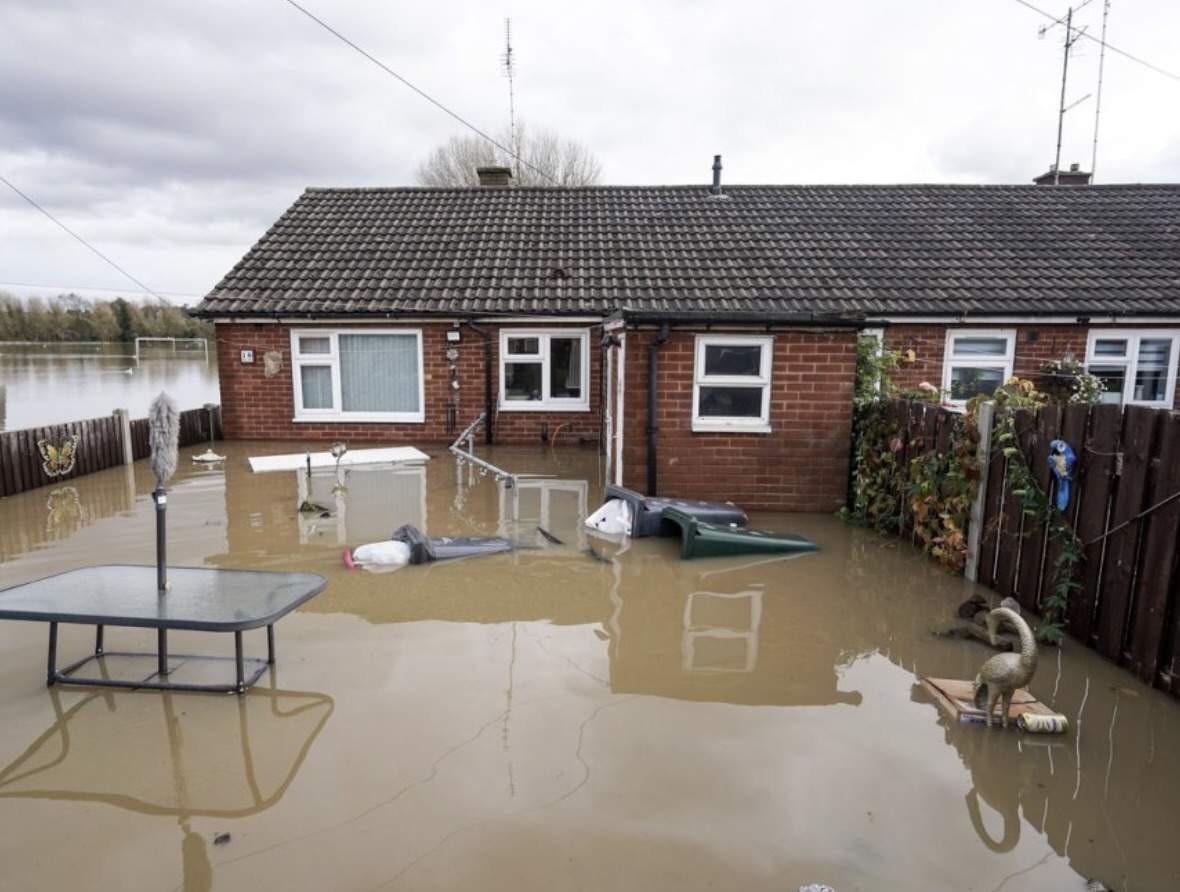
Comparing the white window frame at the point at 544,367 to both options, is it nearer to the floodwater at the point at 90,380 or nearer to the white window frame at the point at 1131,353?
the floodwater at the point at 90,380

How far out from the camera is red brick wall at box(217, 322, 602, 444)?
42.3 feet

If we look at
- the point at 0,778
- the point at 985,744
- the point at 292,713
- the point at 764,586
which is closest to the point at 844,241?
the point at 764,586

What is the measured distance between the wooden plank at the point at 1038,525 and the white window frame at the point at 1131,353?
891 centimetres

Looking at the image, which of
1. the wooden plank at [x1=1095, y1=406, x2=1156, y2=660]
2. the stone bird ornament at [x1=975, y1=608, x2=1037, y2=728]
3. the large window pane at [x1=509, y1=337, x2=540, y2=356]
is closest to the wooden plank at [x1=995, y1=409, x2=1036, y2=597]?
the wooden plank at [x1=1095, y1=406, x2=1156, y2=660]

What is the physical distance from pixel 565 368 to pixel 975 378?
723 cm

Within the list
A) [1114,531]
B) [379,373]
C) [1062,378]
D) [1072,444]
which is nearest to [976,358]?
[1062,378]

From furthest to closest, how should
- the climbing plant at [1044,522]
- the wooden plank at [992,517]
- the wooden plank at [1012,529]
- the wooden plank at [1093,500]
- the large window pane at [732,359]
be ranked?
1. the large window pane at [732,359]
2. the wooden plank at [992,517]
3. the wooden plank at [1012,529]
4. the climbing plant at [1044,522]
5. the wooden plank at [1093,500]

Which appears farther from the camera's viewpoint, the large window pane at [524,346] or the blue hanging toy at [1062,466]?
the large window pane at [524,346]

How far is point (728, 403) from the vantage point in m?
7.93

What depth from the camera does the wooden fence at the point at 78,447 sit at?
8.38m

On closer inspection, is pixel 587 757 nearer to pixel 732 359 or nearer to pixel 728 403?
pixel 728 403

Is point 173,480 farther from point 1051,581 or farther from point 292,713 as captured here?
point 1051,581

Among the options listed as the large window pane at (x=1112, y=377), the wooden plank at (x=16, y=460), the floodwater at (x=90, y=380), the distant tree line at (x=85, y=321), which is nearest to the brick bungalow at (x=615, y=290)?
the large window pane at (x=1112, y=377)

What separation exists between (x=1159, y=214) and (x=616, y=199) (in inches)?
439
